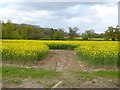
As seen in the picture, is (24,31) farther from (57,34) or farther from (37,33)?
(57,34)

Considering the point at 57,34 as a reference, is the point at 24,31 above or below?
above

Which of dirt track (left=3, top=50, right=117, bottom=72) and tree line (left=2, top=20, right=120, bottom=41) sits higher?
tree line (left=2, top=20, right=120, bottom=41)

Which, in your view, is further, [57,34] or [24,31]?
[57,34]

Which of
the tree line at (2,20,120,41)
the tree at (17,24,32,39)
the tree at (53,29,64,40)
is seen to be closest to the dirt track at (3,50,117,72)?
the tree line at (2,20,120,41)

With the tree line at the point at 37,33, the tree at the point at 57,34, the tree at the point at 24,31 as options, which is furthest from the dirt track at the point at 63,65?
the tree at the point at 57,34

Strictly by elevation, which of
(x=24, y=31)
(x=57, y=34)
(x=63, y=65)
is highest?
(x=24, y=31)

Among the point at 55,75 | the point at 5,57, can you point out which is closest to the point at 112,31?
the point at 5,57

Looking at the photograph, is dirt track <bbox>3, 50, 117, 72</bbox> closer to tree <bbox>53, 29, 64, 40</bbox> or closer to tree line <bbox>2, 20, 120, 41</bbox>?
tree line <bbox>2, 20, 120, 41</bbox>

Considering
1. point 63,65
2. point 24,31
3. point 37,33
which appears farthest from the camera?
point 37,33

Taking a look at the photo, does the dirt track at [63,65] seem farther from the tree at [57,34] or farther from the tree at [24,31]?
the tree at [57,34]

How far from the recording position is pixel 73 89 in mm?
8203

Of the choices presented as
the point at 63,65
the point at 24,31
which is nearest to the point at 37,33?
the point at 24,31

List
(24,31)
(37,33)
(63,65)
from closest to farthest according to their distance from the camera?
(63,65), (24,31), (37,33)

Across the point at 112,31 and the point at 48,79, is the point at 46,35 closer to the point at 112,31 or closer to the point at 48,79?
the point at 112,31
